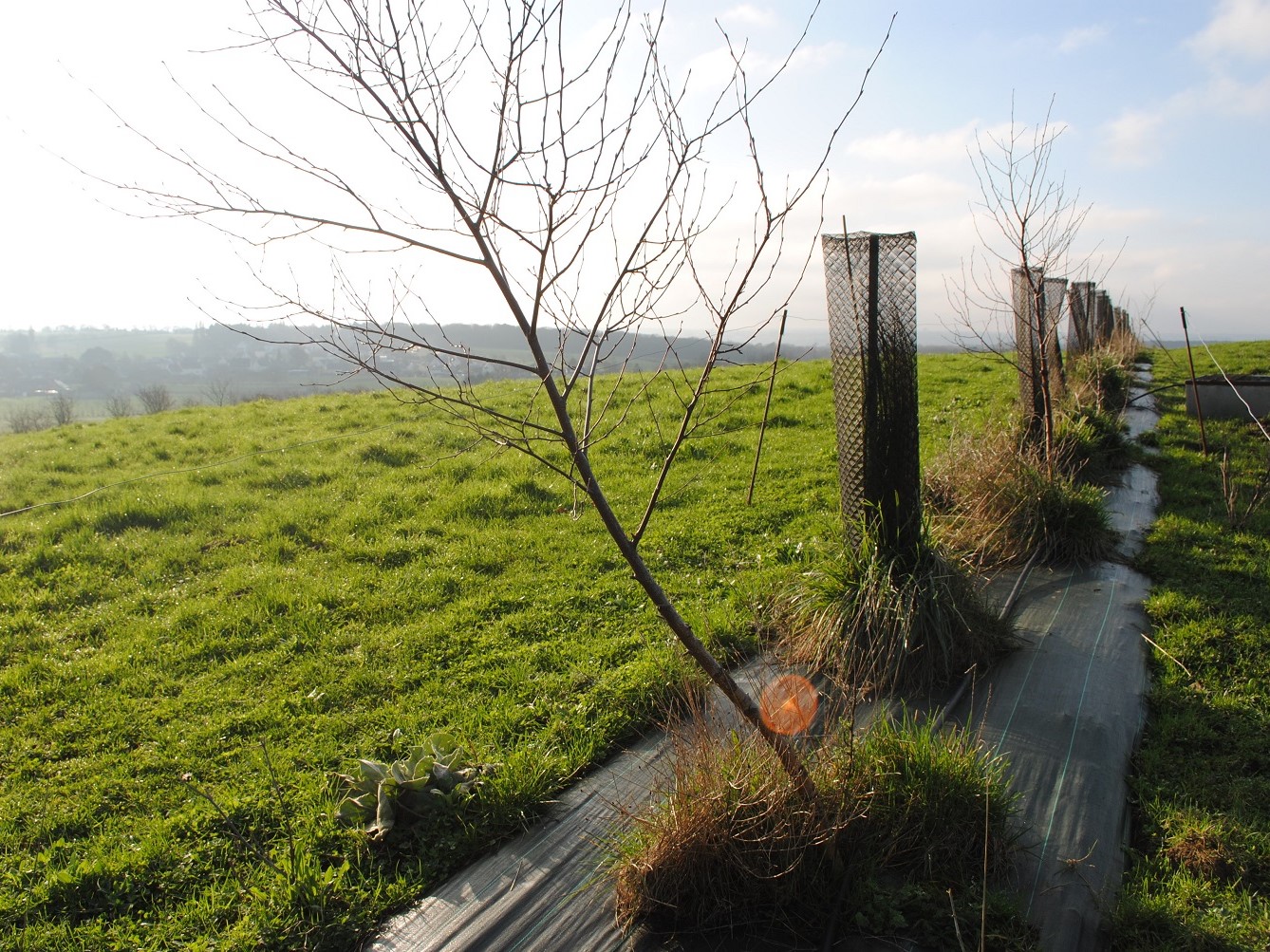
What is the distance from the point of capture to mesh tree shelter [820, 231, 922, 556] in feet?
13.5

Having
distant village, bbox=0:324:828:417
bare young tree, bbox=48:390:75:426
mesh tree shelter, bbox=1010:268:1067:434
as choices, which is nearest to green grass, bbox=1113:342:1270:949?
mesh tree shelter, bbox=1010:268:1067:434

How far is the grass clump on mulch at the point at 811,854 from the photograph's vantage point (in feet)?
7.68

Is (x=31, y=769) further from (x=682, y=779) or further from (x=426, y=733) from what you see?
(x=682, y=779)

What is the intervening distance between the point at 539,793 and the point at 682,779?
82 centimetres

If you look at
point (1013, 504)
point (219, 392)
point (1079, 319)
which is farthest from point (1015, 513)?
point (219, 392)

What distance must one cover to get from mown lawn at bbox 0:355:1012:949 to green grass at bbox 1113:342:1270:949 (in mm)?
1904

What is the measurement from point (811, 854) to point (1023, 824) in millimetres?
878

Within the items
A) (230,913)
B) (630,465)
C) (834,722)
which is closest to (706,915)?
(834,722)

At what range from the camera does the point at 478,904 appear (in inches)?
99.8

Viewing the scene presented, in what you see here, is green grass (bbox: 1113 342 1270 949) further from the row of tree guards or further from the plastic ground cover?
the row of tree guards

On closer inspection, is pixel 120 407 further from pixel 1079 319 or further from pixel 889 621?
pixel 1079 319

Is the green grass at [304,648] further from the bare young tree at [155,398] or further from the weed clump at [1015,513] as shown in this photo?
the bare young tree at [155,398]

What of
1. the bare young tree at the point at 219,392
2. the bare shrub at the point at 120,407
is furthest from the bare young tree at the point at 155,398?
the bare young tree at the point at 219,392

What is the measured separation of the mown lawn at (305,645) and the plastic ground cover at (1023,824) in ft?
0.53
